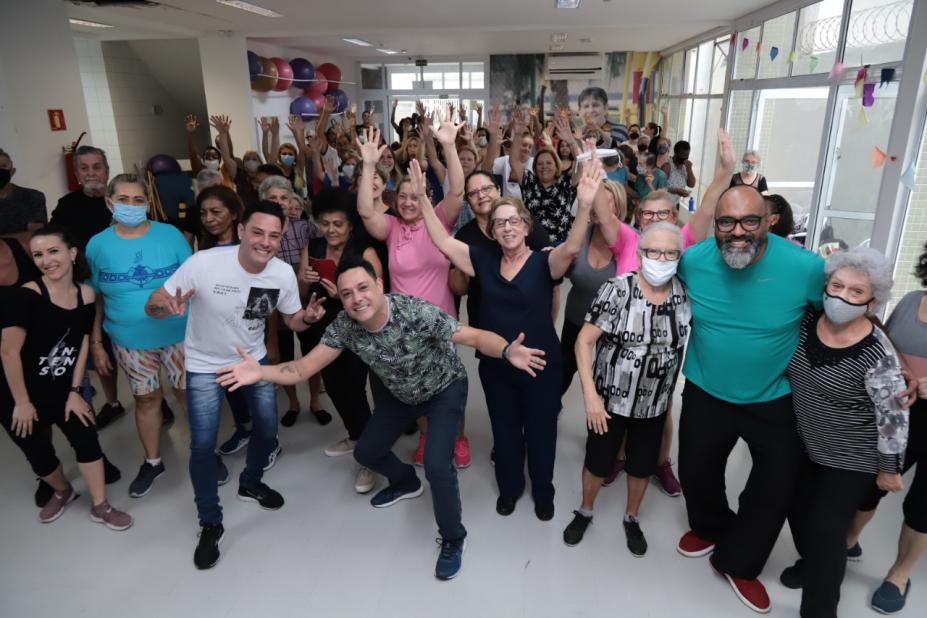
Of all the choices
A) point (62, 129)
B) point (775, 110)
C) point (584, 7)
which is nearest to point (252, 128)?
point (62, 129)

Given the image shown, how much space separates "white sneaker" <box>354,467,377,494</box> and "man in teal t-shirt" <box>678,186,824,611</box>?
1.66 meters

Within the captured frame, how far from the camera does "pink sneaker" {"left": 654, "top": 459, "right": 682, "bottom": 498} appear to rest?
309 centimetres

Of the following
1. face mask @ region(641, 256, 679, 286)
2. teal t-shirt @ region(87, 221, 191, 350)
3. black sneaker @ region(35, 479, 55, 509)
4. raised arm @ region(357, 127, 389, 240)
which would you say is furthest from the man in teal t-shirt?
black sneaker @ region(35, 479, 55, 509)

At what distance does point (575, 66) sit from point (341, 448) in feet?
47.4

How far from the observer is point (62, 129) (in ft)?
19.5

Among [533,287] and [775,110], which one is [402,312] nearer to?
[533,287]

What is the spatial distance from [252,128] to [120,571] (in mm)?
9043

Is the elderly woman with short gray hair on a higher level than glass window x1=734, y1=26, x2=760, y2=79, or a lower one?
lower

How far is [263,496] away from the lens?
303cm

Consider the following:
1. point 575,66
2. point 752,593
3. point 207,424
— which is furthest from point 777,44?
point 575,66

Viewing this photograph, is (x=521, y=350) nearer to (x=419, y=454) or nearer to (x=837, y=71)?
(x=419, y=454)

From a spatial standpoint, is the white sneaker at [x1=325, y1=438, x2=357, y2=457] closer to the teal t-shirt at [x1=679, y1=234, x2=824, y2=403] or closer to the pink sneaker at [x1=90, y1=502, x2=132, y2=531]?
the pink sneaker at [x1=90, y1=502, x2=132, y2=531]

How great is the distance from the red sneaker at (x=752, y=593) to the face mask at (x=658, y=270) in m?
1.34

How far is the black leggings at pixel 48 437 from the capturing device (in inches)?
105
